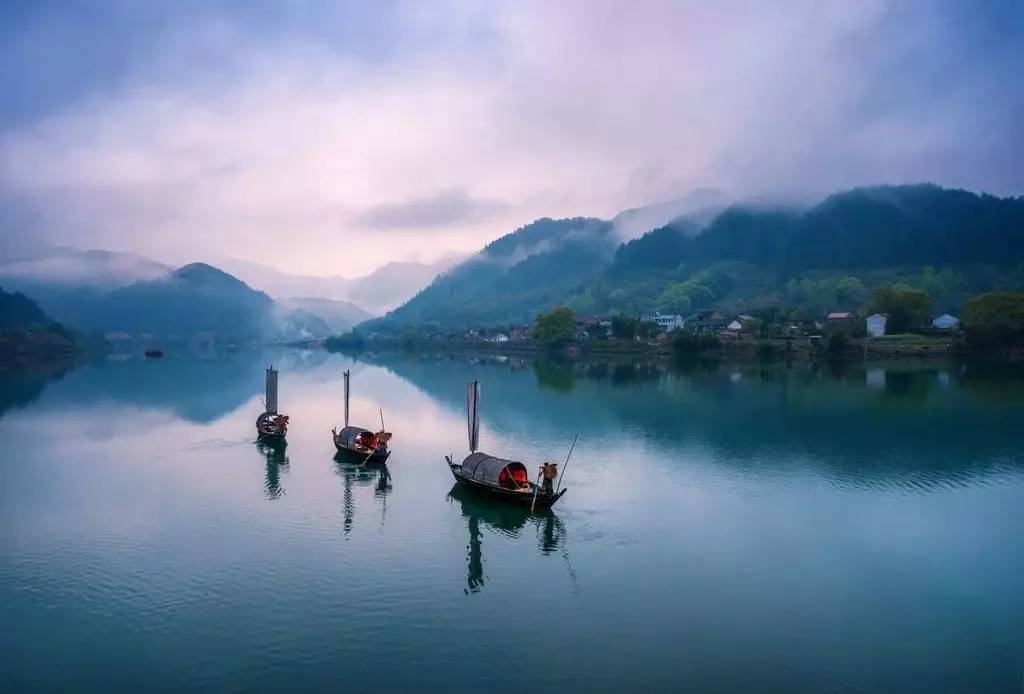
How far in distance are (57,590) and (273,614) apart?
6140 millimetres

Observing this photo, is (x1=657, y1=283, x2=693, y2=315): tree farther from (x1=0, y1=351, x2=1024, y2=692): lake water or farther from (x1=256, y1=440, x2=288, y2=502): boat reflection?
(x1=256, y1=440, x2=288, y2=502): boat reflection

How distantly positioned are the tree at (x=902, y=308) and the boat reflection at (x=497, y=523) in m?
99.9

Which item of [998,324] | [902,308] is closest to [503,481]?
[998,324]

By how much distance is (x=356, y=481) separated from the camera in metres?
28.4

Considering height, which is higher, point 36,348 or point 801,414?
point 36,348

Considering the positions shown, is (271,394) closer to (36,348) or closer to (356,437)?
(356,437)

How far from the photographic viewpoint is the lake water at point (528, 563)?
13.3 meters

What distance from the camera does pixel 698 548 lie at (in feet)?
66.0

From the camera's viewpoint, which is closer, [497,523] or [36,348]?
[497,523]

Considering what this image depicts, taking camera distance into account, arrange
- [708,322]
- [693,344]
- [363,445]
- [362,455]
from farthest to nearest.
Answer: [708,322] → [693,344] → [363,445] → [362,455]

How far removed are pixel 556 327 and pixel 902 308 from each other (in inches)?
2194

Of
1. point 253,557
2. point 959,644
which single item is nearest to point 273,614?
point 253,557

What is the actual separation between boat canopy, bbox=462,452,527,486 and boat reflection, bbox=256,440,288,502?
7482 millimetres

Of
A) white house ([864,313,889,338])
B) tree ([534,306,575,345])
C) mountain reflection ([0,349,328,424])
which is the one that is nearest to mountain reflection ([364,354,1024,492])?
mountain reflection ([0,349,328,424])
